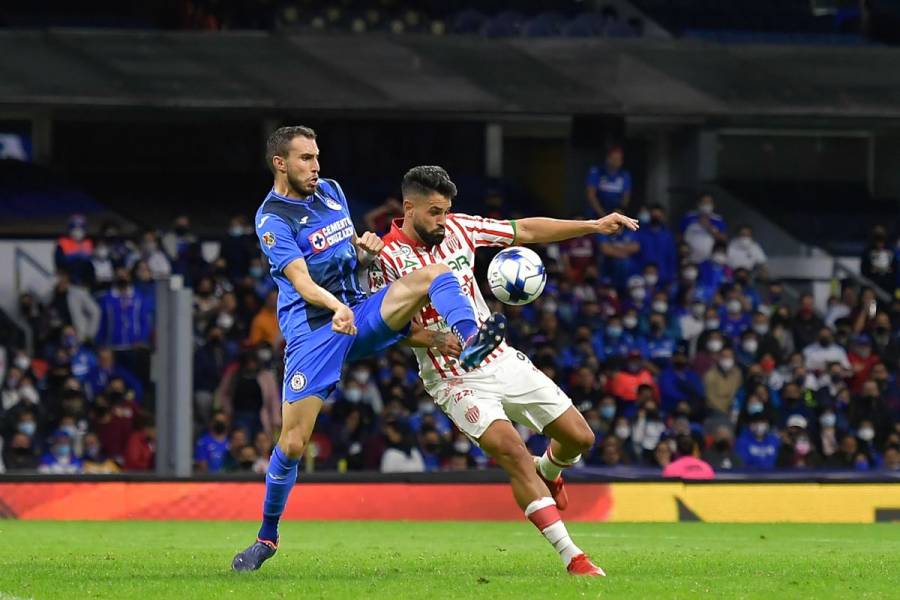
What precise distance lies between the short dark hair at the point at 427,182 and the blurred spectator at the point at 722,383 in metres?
12.2

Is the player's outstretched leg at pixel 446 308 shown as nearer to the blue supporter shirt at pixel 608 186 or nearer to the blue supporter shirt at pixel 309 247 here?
the blue supporter shirt at pixel 309 247

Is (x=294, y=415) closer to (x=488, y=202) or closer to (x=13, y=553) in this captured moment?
(x=13, y=553)

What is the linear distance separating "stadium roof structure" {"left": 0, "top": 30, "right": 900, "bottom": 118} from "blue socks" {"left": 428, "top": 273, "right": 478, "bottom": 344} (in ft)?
44.5

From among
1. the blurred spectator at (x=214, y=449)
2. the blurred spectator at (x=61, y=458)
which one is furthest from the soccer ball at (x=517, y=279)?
the blurred spectator at (x=61, y=458)

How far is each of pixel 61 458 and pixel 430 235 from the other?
33.0 ft

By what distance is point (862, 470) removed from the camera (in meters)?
20.8

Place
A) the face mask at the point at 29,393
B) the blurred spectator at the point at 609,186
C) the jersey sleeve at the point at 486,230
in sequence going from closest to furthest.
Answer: the jersey sleeve at the point at 486,230 → the face mask at the point at 29,393 → the blurred spectator at the point at 609,186

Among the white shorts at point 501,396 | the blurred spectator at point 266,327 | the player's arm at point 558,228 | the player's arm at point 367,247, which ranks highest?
the player's arm at point 558,228

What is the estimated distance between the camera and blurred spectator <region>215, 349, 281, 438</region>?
19.7 m

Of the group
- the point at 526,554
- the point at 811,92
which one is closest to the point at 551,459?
the point at 526,554

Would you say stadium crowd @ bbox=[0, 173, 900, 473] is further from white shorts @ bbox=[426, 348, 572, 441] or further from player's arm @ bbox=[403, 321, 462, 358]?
player's arm @ bbox=[403, 321, 462, 358]

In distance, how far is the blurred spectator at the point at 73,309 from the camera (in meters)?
20.9

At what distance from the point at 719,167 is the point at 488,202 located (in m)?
6.88

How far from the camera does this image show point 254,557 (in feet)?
32.1
